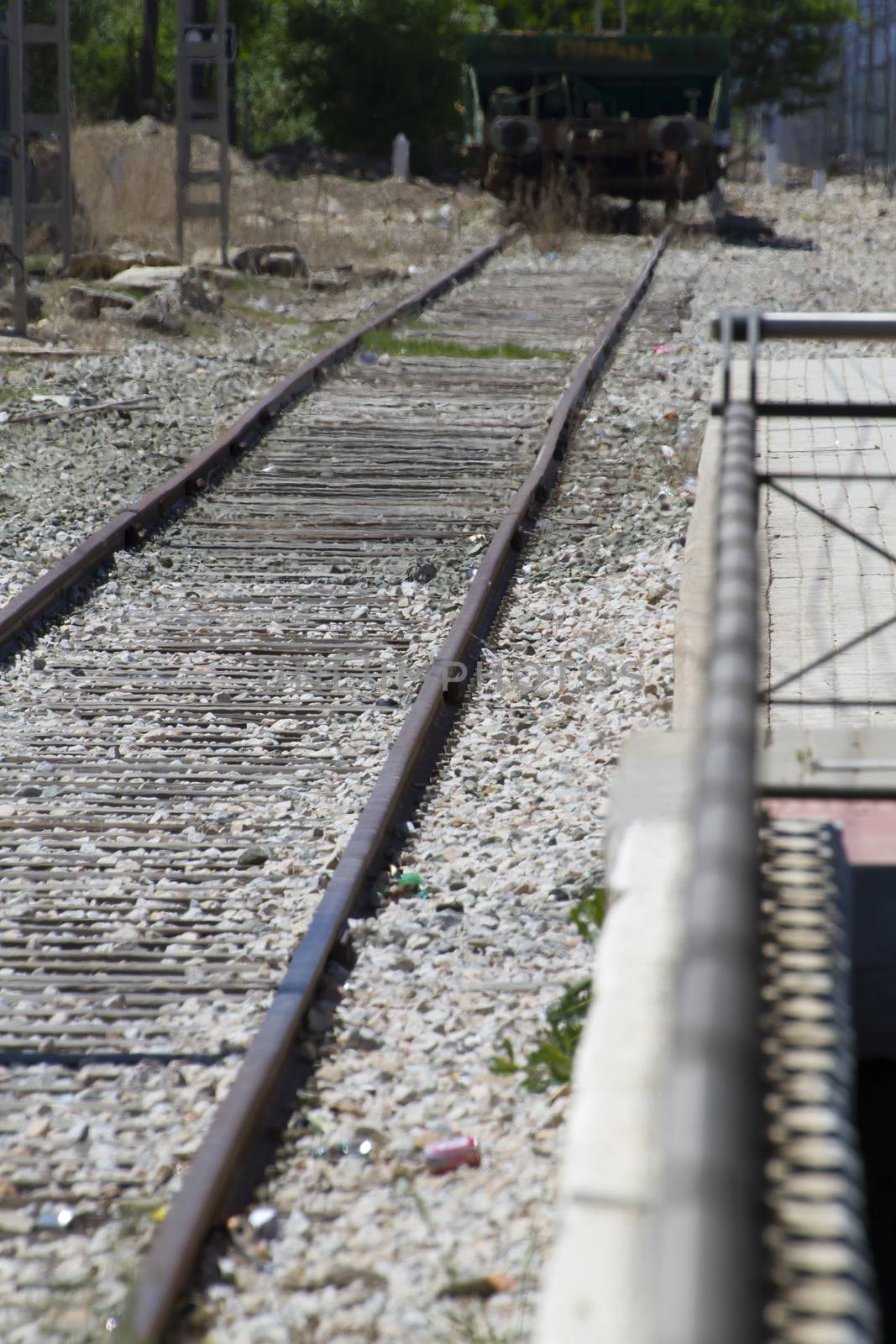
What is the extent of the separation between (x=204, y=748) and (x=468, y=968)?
1.67 metres

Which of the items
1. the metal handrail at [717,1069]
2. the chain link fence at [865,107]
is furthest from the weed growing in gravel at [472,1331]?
the chain link fence at [865,107]

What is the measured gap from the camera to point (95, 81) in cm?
3831

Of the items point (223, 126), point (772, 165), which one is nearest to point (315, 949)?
point (223, 126)

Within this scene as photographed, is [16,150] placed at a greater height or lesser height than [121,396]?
greater

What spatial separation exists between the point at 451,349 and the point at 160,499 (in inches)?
204

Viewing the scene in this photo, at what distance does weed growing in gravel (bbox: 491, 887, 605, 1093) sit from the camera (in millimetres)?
3191

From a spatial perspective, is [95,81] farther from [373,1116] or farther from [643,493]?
[373,1116]

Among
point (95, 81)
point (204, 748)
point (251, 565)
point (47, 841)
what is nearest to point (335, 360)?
point (251, 565)

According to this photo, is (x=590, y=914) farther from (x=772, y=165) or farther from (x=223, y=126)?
(x=772, y=165)

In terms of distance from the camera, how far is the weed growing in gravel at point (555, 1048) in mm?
3191

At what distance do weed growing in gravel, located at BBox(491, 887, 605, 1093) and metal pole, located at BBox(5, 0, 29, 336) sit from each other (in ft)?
34.1

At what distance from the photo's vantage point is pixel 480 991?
363 cm

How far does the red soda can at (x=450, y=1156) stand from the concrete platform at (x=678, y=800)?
0.61 m

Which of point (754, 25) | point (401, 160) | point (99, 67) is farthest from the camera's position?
point (754, 25)
